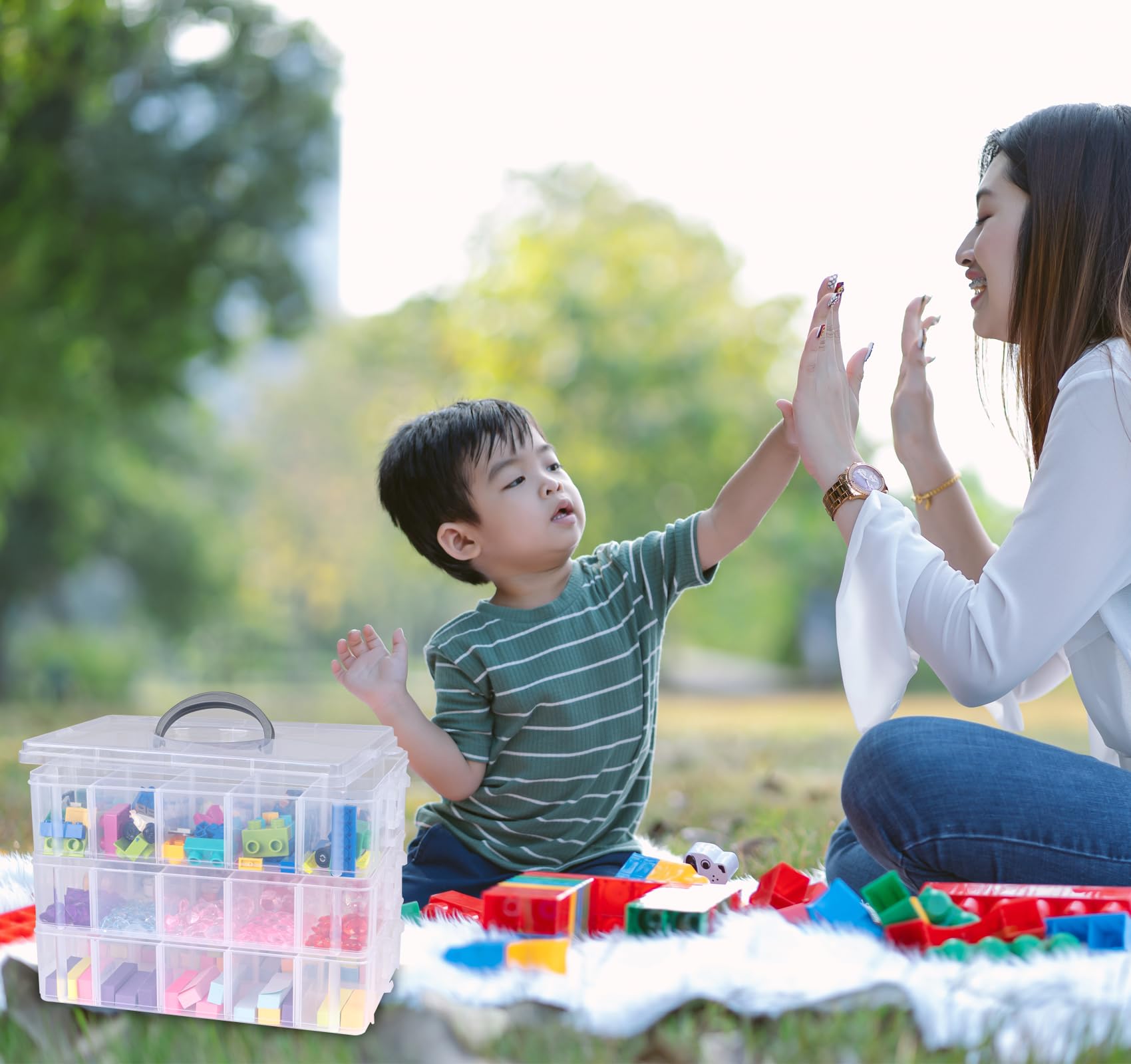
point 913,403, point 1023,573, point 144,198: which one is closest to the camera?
point 1023,573

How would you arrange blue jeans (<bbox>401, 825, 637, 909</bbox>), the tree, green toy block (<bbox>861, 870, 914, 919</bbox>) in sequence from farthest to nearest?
1. the tree
2. blue jeans (<bbox>401, 825, 637, 909</bbox>)
3. green toy block (<bbox>861, 870, 914, 919</bbox>)

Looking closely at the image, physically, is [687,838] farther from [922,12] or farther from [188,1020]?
[922,12]

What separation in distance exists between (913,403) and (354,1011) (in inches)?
38.5

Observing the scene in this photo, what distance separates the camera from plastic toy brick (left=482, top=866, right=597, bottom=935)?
1.11 metres

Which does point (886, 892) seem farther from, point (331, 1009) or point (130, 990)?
point (130, 990)

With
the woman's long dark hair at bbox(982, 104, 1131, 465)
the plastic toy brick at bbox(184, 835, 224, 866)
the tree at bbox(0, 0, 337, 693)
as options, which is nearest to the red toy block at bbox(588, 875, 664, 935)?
the plastic toy brick at bbox(184, 835, 224, 866)

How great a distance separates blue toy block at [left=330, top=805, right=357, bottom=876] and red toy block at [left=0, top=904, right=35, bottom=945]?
0.38 metres

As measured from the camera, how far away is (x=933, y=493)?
148 cm

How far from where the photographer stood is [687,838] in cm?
180

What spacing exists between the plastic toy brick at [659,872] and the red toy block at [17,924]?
0.63 metres

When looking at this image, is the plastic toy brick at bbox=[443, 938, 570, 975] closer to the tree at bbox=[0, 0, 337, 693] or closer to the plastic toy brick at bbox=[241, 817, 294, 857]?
the plastic toy brick at bbox=[241, 817, 294, 857]

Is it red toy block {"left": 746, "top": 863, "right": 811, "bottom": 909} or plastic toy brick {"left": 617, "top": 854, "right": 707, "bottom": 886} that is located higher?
plastic toy brick {"left": 617, "top": 854, "right": 707, "bottom": 886}

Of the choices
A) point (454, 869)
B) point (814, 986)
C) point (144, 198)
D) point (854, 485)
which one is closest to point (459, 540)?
point (454, 869)

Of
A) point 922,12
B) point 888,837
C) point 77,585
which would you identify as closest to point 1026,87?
point 922,12
